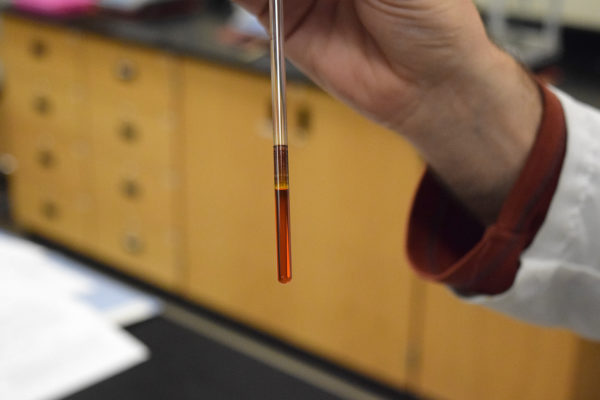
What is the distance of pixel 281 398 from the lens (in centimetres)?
77

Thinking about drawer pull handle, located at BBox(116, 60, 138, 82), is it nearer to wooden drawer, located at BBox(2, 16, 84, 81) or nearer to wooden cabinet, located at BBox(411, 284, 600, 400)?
wooden drawer, located at BBox(2, 16, 84, 81)

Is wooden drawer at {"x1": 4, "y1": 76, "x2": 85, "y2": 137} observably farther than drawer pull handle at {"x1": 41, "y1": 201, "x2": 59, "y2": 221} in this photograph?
No

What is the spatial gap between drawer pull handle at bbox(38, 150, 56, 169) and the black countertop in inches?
18.6

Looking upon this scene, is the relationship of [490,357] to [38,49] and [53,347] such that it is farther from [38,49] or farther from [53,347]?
[38,49]

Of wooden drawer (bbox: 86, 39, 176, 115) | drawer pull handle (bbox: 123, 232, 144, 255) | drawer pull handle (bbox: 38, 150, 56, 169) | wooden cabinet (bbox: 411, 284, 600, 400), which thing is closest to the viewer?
wooden cabinet (bbox: 411, 284, 600, 400)

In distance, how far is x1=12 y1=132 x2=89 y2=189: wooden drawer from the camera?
9.12 feet

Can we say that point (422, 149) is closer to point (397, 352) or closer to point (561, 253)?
point (561, 253)

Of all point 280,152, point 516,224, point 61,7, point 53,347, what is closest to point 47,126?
point 61,7

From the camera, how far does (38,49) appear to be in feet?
9.11

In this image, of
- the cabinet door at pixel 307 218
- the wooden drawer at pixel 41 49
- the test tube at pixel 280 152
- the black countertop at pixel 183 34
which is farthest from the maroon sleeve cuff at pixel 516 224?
the wooden drawer at pixel 41 49

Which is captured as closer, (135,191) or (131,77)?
(131,77)

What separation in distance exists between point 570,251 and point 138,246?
2.05 m

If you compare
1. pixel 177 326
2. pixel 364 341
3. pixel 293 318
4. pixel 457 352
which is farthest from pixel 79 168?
pixel 177 326

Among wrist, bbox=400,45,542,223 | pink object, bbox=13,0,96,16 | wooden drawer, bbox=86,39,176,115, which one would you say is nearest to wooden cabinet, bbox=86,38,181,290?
wooden drawer, bbox=86,39,176,115
